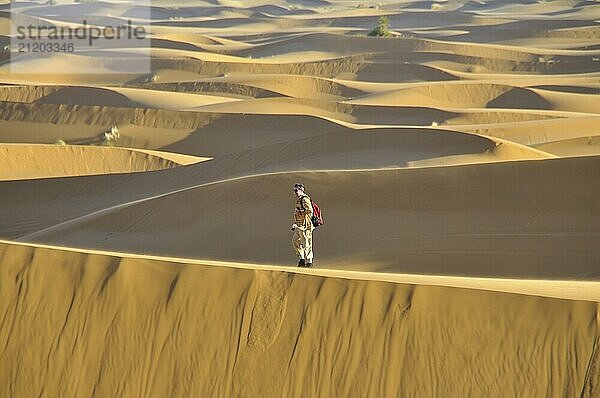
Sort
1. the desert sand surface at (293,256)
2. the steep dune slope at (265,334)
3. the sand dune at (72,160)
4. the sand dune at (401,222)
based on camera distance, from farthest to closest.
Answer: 1. the sand dune at (72,160)
2. the sand dune at (401,222)
3. the desert sand surface at (293,256)
4. the steep dune slope at (265,334)

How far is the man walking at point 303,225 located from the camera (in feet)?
28.2

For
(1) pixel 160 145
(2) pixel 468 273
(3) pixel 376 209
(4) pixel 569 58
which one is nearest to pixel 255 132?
(1) pixel 160 145

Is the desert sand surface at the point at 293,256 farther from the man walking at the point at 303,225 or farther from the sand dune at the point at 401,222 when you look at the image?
the man walking at the point at 303,225

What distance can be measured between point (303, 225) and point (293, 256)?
233 centimetres

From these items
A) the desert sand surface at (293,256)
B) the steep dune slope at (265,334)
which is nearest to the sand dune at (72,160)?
the desert sand surface at (293,256)

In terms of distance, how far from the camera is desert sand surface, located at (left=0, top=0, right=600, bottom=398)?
6.52 m

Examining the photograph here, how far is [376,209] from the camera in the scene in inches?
488

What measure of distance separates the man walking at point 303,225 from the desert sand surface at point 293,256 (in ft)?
2.42

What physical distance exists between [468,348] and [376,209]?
604 centimetres

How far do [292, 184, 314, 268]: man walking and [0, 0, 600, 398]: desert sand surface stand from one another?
74cm

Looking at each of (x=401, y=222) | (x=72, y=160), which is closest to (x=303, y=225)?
(x=401, y=222)

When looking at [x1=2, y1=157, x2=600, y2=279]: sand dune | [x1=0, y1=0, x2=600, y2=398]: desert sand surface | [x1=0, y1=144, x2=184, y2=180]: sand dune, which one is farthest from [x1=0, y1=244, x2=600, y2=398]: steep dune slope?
[x1=0, y1=144, x2=184, y2=180]: sand dune

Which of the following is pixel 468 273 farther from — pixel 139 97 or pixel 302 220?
pixel 139 97

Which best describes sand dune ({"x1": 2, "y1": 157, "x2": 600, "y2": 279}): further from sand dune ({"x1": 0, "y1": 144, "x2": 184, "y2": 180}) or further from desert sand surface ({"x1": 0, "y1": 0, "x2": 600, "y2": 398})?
sand dune ({"x1": 0, "y1": 144, "x2": 184, "y2": 180})
